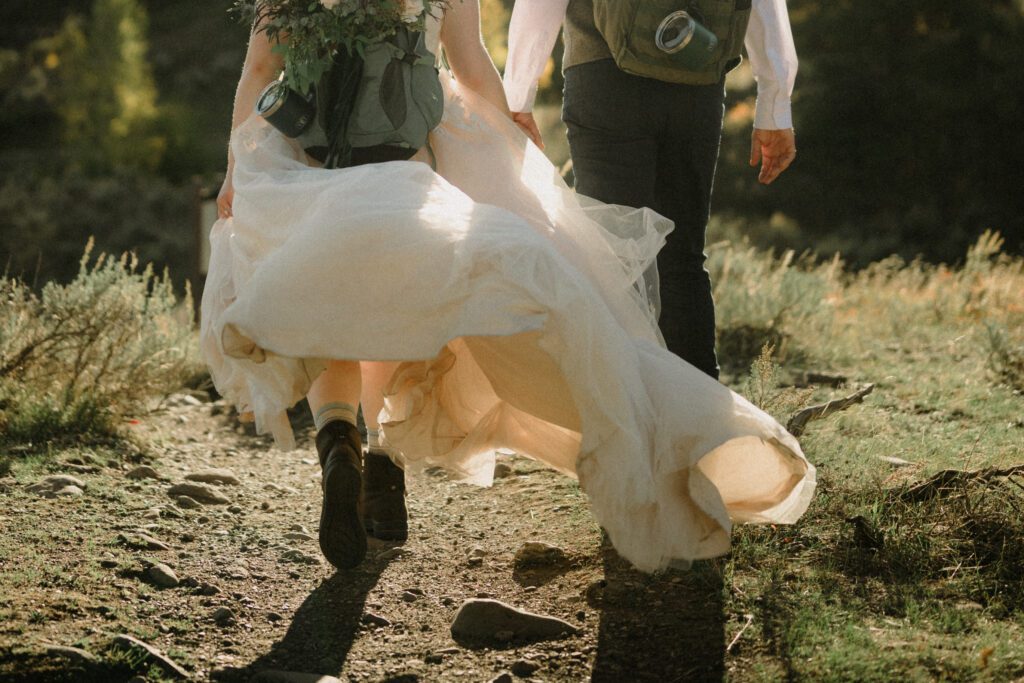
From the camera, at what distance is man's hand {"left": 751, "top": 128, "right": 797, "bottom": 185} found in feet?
12.9

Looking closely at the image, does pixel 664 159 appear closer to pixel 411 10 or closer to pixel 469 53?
pixel 469 53

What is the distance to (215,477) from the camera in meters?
4.31

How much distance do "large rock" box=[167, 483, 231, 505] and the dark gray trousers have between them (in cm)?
169

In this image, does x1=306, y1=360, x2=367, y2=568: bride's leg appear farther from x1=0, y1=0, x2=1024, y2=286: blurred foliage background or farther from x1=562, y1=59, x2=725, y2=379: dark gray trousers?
x1=0, y1=0, x2=1024, y2=286: blurred foliage background

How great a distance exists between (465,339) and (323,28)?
92cm

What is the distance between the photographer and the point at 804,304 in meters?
7.00

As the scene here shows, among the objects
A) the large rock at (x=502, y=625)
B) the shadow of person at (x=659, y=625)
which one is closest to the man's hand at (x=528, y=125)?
the shadow of person at (x=659, y=625)

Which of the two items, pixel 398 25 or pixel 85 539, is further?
pixel 85 539

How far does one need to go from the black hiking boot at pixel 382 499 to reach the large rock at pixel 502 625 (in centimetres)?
59

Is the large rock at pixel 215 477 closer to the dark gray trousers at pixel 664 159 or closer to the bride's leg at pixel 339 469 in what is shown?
the bride's leg at pixel 339 469

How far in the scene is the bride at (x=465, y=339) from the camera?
8.29 ft

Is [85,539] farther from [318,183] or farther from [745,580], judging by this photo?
[745,580]

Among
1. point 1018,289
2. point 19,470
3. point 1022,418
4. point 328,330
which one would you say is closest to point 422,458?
point 328,330

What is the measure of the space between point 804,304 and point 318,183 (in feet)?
15.6
